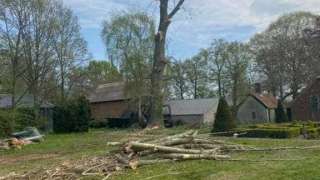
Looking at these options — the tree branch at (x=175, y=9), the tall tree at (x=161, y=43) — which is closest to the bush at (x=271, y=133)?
the tall tree at (x=161, y=43)

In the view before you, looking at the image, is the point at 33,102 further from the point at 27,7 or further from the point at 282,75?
the point at 282,75

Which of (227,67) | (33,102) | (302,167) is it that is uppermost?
(227,67)

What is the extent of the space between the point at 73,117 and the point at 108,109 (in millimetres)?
27543

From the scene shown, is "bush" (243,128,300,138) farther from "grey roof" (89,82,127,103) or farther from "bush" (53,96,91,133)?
"grey roof" (89,82,127,103)

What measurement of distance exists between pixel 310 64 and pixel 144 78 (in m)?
20.5

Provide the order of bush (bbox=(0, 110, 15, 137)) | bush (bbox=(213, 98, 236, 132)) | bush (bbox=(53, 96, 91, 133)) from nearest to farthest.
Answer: bush (bbox=(213, 98, 236, 132)), bush (bbox=(0, 110, 15, 137)), bush (bbox=(53, 96, 91, 133))

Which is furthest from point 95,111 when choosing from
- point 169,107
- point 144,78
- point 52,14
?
point 52,14

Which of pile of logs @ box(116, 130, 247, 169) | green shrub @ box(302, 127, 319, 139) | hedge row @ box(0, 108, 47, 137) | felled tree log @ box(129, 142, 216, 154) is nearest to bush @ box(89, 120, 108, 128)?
hedge row @ box(0, 108, 47, 137)

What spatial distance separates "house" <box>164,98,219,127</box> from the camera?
240 ft

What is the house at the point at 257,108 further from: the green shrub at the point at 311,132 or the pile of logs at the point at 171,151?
the pile of logs at the point at 171,151

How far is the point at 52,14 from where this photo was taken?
53.8 meters

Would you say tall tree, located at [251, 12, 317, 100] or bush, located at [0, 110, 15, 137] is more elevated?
tall tree, located at [251, 12, 317, 100]

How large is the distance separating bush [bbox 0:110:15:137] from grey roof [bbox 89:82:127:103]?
126ft

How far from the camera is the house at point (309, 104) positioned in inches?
2421
